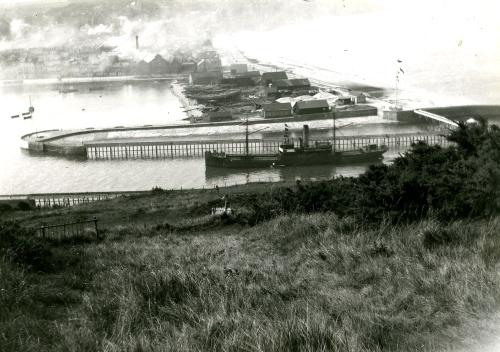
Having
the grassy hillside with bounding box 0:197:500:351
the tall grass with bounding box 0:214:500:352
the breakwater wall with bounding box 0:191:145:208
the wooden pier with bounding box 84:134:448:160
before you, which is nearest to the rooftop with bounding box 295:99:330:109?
the wooden pier with bounding box 84:134:448:160

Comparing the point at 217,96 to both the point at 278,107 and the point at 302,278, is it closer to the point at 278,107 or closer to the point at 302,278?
the point at 278,107

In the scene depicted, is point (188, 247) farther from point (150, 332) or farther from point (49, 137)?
point (49, 137)

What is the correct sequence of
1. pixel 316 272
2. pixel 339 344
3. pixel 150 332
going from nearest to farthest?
pixel 339 344 → pixel 150 332 → pixel 316 272

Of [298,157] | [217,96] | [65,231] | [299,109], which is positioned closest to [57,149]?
[298,157]

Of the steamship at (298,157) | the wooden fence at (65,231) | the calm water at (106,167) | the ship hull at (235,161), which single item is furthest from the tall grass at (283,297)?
the steamship at (298,157)

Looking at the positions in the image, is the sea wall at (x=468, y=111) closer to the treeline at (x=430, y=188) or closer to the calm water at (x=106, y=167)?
the calm water at (x=106, y=167)

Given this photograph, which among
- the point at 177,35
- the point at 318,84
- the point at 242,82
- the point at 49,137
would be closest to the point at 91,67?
the point at 177,35

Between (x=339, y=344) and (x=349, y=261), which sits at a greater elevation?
(x=339, y=344)

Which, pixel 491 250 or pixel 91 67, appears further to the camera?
pixel 91 67
